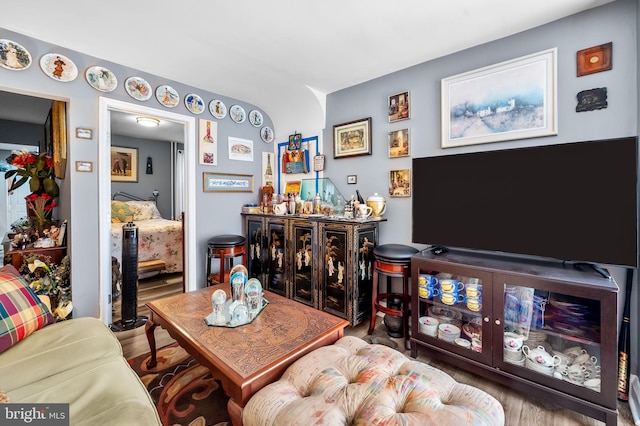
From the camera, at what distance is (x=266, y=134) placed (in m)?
3.54

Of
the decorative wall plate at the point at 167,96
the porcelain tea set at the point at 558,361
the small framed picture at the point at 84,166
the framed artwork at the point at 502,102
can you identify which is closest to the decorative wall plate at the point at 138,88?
the decorative wall plate at the point at 167,96

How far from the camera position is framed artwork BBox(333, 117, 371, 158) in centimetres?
271

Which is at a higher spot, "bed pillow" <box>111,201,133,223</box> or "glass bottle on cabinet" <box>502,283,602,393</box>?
"bed pillow" <box>111,201,133,223</box>

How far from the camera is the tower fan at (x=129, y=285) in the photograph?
244 cm

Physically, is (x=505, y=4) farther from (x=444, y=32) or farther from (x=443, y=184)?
(x=443, y=184)

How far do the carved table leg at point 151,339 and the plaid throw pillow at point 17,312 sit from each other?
0.47 metres

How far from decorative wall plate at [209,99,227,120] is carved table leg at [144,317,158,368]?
88.8 inches

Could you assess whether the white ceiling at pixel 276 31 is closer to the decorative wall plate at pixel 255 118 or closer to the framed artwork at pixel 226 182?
the decorative wall plate at pixel 255 118

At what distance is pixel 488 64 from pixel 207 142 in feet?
8.99

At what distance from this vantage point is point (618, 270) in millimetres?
1645

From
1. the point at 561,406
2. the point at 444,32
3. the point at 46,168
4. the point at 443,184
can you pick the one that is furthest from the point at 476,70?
the point at 46,168

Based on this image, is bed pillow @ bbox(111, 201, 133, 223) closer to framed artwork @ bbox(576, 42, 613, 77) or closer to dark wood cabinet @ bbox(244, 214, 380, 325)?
dark wood cabinet @ bbox(244, 214, 380, 325)

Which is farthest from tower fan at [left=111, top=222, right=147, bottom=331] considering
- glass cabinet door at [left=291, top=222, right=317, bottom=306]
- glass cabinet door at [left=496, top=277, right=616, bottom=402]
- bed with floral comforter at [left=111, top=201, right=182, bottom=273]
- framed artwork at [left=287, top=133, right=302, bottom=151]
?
glass cabinet door at [left=496, top=277, right=616, bottom=402]

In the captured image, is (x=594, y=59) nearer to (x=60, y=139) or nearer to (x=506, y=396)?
(x=506, y=396)
